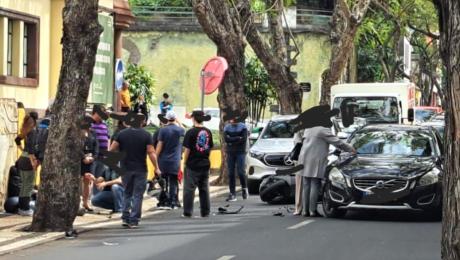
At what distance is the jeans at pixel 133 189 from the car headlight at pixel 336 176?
3034 millimetres

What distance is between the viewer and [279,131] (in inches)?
934

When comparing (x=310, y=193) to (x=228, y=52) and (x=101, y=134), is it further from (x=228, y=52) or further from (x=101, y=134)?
(x=228, y=52)

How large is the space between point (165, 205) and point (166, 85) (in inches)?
1169

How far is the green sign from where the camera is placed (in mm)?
24469

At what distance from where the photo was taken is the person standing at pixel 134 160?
1534 centimetres

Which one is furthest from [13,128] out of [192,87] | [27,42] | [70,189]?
[192,87]

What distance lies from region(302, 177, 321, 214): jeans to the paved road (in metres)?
0.29

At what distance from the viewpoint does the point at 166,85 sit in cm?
4872

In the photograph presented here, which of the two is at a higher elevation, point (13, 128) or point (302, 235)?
point (13, 128)

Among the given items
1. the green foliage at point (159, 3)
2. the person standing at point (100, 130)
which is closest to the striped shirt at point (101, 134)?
the person standing at point (100, 130)

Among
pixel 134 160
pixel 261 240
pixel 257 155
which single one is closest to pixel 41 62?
pixel 257 155

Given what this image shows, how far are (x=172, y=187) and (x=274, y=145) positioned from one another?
4.41m

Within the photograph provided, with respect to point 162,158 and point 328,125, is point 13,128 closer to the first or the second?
point 162,158

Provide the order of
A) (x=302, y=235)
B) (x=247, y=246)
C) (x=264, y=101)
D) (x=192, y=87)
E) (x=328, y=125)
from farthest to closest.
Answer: (x=192, y=87) < (x=264, y=101) < (x=328, y=125) < (x=302, y=235) < (x=247, y=246)
